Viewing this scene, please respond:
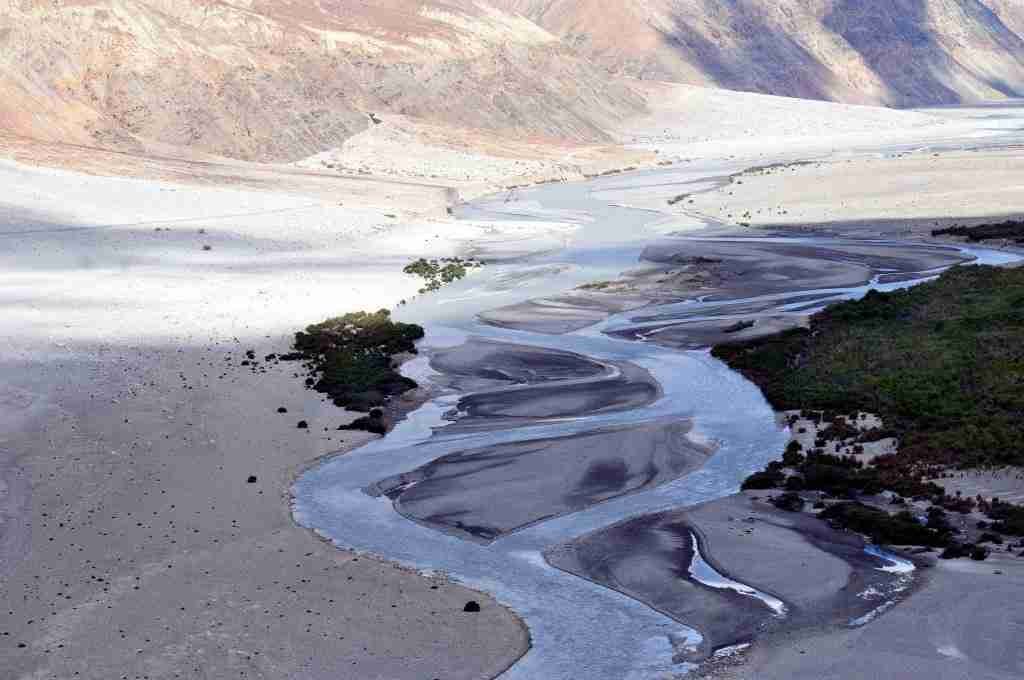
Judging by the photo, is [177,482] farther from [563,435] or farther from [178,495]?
[563,435]

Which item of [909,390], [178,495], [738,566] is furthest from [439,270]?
[738,566]

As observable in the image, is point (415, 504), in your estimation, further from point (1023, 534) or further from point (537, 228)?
point (537, 228)

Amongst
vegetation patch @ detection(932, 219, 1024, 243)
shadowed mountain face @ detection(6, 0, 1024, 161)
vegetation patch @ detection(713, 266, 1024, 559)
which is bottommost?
vegetation patch @ detection(713, 266, 1024, 559)

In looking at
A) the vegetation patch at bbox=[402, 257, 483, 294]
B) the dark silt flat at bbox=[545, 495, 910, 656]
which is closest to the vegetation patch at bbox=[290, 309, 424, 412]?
the vegetation patch at bbox=[402, 257, 483, 294]

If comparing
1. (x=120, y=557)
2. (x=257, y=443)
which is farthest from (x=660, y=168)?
(x=120, y=557)

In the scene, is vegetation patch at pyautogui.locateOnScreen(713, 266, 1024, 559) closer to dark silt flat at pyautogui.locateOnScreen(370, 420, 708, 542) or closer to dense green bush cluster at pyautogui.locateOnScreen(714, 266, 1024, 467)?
dense green bush cluster at pyautogui.locateOnScreen(714, 266, 1024, 467)
